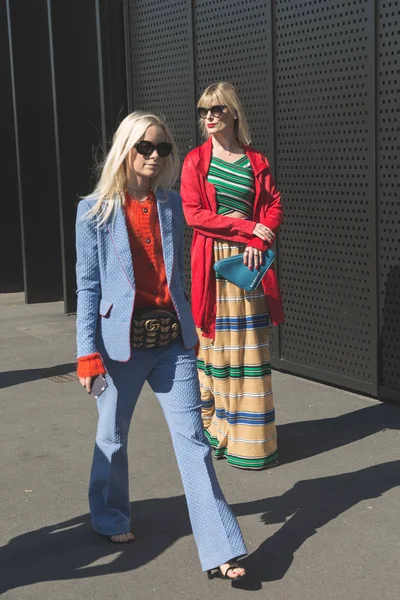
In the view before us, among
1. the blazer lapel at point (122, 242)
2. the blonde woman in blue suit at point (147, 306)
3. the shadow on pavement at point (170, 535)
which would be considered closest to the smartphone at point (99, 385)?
the blonde woman in blue suit at point (147, 306)

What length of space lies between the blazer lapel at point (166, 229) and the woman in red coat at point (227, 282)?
1.35m

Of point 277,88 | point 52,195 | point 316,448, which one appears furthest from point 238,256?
point 52,195

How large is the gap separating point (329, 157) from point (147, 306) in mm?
3446

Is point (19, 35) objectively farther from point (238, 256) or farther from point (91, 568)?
point (91, 568)

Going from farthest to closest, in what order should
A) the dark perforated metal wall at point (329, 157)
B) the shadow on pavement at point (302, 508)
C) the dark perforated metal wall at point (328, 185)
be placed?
the dark perforated metal wall at point (328, 185) < the dark perforated metal wall at point (329, 157) < the shadow on pavement at point (302, 508)

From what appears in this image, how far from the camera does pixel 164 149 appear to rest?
14.2 ft

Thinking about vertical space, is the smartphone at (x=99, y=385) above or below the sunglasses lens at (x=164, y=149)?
below

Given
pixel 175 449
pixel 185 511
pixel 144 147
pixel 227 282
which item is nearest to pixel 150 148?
pixel 144 147

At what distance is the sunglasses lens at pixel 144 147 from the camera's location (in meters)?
4.30

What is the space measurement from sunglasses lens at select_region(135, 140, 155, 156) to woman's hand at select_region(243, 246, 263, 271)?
1.55m

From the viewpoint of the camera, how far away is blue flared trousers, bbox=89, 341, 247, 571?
426 centimetres

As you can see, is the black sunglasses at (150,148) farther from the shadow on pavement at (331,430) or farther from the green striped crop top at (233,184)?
the shadow on pavement at (331,430)

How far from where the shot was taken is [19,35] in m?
12.3

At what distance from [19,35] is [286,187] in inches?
223
